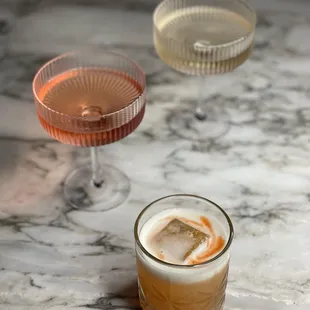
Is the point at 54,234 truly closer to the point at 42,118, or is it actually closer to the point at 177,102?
the point at 42,118

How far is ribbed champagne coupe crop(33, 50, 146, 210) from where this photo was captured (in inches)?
34.5

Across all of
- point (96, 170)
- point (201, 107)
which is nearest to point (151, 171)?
point (96, 170)

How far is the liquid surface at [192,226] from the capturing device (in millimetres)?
751

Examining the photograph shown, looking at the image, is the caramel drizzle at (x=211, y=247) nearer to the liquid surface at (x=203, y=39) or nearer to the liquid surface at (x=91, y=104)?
the liquid surface at (x=91, y=104)

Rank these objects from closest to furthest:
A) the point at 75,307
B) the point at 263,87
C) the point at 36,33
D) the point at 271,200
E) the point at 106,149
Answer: the point at 75,307 → the point at 271,200 → the point at 106,149 → the point at 263,87 → the point at 36,33

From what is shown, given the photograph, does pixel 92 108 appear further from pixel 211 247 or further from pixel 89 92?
pixel 211 247

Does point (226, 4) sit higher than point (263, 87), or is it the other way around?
point (226, 4)

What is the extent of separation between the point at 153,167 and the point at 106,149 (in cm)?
10

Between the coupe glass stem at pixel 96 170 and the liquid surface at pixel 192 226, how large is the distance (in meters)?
0.22

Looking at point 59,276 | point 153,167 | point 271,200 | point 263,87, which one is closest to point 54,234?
point 59,276

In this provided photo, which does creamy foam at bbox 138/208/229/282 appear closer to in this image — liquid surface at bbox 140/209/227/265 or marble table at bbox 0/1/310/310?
liquid surface at bbox 140/209/227/265

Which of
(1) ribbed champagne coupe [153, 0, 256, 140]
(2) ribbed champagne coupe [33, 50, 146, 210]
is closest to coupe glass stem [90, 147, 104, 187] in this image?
(2) ribbed champagne coupe [33, 50, 146, 210]

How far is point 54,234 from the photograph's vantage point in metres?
0.92

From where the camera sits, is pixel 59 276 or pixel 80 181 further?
pixel 80 181
